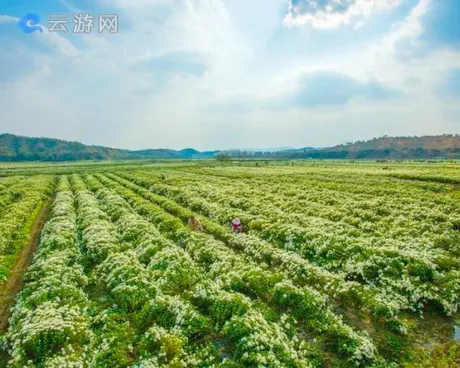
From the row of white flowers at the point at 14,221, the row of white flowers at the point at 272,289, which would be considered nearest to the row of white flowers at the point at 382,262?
the row of white flowers at the point at 272,289

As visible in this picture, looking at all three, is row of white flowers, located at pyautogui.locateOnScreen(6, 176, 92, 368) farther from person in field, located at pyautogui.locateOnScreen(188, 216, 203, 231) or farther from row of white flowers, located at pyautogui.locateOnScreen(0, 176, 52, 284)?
person in field, located at pyautogui.locateOnScreen(188, 216, 203, 231)

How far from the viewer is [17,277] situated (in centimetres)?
1705

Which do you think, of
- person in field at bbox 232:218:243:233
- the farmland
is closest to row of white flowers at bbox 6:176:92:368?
the farmland

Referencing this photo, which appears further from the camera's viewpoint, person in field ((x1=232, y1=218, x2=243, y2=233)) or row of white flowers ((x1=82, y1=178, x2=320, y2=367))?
person in field ((x1=232, y1=218, x2=243, y2=233))

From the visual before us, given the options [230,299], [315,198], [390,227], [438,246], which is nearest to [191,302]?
[230,299]

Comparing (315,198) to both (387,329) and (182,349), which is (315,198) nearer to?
(387,329)

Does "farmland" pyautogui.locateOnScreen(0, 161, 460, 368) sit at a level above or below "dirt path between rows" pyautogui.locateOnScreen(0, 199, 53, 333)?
above

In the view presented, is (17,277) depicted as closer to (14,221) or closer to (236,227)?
(14,221)

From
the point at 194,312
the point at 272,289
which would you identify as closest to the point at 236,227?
the point at 272,289

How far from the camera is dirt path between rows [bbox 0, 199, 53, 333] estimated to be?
1343 centimetres

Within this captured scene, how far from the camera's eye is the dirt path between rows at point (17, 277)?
13430 millimetres

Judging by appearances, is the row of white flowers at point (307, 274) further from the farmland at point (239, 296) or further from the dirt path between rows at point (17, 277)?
the dirt path between rows at point (17, 277)

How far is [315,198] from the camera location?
36469 mm

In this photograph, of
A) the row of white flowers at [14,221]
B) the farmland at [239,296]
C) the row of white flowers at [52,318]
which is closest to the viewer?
the row of white flowers at [52,318]
